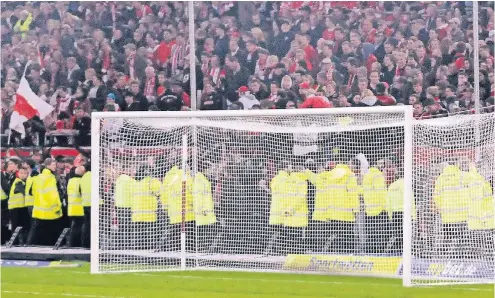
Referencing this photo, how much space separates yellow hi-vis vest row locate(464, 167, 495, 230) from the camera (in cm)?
1209

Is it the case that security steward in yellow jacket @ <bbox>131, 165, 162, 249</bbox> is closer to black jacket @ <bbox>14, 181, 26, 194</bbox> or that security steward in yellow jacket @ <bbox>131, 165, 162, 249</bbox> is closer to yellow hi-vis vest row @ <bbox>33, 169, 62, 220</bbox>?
yellow hi-vis vest row @ <bbox>33, 169, 62, 220</bbox>

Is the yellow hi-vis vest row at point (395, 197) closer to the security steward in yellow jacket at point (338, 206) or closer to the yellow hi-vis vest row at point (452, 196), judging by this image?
the security steward in yellow jacket at point (338, 206)

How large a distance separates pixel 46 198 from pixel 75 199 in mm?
579

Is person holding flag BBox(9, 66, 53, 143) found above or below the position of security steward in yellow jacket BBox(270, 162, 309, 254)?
above

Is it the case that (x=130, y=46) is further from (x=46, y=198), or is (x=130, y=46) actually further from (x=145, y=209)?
(x=145, y=209)

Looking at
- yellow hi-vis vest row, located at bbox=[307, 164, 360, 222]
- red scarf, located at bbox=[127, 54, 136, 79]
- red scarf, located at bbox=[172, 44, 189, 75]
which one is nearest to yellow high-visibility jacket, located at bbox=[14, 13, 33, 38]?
red scarf, located at bbox=[127, 54, 136, 79]

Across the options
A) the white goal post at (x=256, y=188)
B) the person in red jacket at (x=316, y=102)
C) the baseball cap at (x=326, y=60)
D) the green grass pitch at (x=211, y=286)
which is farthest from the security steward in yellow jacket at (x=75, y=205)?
the baseball cap at (x=326, y=60)

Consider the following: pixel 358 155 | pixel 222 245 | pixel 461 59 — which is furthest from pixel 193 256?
pixel 461 59

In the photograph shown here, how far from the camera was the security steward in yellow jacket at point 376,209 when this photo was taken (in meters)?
13.0

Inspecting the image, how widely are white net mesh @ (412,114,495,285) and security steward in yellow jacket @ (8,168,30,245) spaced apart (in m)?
7.17

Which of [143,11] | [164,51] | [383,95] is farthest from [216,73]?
[383,95]

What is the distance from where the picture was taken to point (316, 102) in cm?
1692

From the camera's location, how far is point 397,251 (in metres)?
13.1

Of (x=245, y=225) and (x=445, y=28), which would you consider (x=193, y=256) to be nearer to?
(x=245, y=225)
